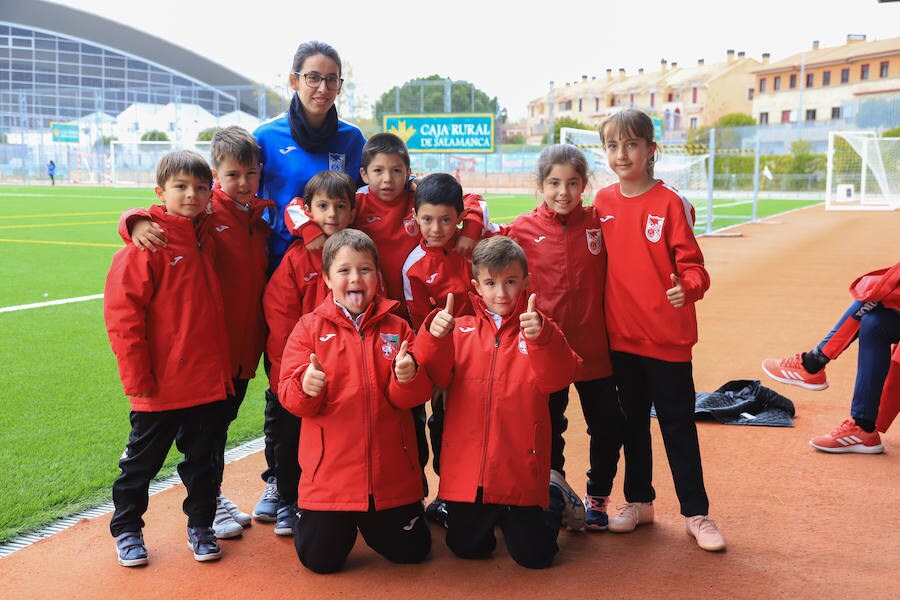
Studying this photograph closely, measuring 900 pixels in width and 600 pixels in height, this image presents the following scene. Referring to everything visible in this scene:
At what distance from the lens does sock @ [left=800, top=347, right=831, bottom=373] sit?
4.99 meters

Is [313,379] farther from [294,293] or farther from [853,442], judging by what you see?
[853,442]

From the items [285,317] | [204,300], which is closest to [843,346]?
[285,317]

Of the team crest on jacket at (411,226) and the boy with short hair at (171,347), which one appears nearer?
the boy with short hair at (171,347)

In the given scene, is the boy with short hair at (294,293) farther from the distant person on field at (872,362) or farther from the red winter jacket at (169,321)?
the distant person on field at (872,362)

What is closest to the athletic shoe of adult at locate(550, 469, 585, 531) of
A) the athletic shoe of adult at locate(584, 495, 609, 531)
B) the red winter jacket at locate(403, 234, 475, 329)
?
the athletic shoe of adult at locate(584, 495, 609, 531)

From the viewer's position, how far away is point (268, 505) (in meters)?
3.81

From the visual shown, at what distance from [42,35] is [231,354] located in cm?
8878

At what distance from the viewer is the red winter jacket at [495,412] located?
3275 millimetres

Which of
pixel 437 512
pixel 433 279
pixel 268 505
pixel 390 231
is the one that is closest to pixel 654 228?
pixel 433 279

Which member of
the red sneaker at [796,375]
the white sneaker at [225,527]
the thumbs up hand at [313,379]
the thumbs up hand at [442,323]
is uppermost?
the thumbs up hand at [442,323]

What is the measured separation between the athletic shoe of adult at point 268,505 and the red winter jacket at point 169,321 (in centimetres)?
69

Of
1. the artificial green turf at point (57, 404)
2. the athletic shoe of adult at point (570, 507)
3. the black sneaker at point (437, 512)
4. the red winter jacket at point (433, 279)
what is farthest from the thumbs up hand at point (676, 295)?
the artificial green turf at point (57, 404)

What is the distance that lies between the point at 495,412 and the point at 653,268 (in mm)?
916

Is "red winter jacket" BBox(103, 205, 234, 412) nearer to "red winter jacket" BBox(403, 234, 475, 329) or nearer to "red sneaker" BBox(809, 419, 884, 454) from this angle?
"red winter jacket" BBox(403, 234, 475, 329)
